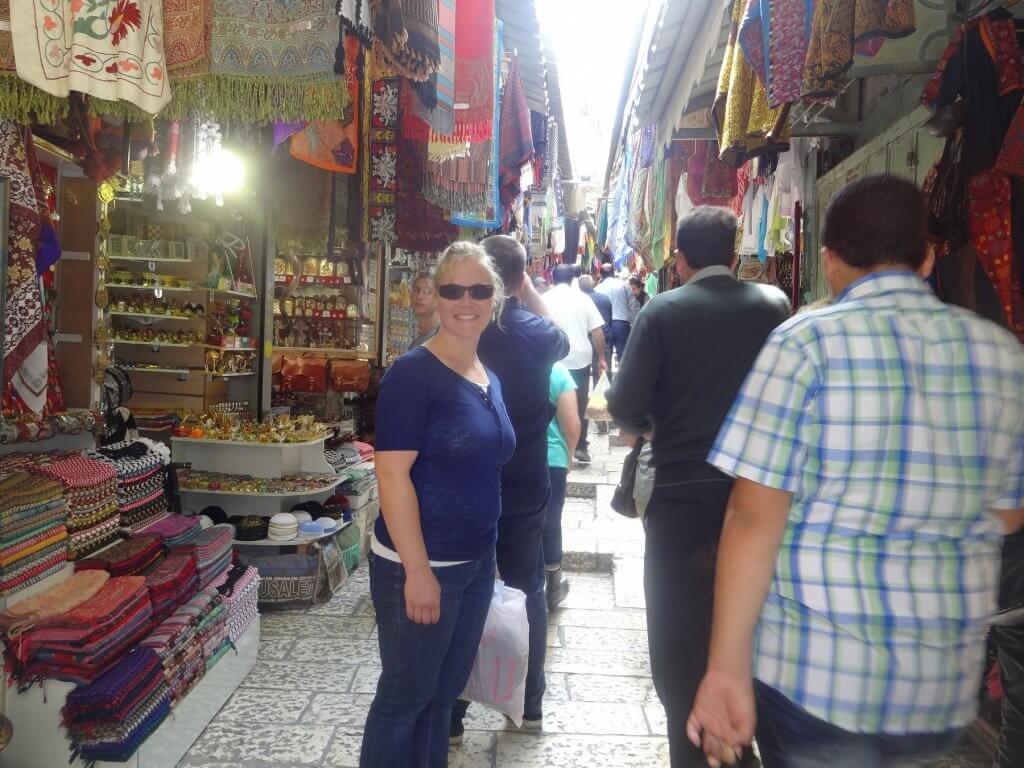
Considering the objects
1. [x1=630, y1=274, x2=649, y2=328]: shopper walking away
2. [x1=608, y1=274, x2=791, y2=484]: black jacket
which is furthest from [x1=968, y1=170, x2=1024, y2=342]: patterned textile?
[x1=630, y1=274, x2=649, y2=328]: shopper walking away

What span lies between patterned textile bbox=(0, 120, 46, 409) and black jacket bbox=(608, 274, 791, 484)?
2510 millimetres

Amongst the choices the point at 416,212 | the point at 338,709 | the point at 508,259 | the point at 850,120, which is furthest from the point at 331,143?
the point at 338,709

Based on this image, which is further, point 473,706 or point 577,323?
point 577,323

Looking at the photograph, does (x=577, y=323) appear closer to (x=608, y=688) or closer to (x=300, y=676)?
(x=608, y=688)

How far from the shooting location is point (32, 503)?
2721mm

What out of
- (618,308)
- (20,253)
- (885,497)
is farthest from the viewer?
(618,308)

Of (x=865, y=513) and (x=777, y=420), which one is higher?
(x=777, y=420)

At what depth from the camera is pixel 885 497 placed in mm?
1253

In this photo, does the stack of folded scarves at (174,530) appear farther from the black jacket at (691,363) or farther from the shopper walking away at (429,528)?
the black jacket at (691,363)

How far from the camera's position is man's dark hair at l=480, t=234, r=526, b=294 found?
299cm

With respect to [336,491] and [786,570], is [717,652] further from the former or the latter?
[336,491]

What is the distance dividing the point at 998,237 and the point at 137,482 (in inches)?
136

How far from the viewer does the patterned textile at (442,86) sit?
332 cm

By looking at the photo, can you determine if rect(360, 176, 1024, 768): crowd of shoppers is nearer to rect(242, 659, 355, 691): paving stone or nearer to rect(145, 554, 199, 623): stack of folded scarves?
rect(145, 554, 199, 623): stack of folded scarves
